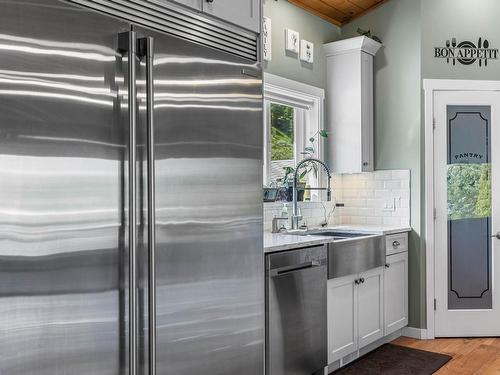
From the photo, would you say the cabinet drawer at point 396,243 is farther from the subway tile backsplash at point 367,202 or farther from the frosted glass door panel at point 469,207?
the frosted glass door panel at point 469,207

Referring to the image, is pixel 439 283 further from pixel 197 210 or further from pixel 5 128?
pixel 5 128

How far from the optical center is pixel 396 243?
4098mm

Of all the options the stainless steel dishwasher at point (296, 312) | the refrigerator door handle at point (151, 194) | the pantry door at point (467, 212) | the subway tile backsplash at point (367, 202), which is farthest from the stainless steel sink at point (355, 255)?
the refrigerator door handle at point (151, 194)

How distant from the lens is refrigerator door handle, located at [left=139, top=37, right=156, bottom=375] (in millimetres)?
1736

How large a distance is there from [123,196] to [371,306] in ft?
8.42

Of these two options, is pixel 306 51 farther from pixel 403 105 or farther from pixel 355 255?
pixel 355 255

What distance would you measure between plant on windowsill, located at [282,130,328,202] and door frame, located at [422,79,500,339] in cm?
86

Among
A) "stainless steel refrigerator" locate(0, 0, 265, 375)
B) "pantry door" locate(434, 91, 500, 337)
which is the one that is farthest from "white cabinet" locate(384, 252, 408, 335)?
"stainless steel refrigerator" locate(0, 0, 265, 375)

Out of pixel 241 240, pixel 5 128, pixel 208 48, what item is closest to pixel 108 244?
pixel 5 128

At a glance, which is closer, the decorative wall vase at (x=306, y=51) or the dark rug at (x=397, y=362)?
the dark rug at (x=397, y=362)

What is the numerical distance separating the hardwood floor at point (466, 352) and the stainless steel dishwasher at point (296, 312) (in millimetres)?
1030

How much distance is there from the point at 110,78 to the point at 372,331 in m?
2.85

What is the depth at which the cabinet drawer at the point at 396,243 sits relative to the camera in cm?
398

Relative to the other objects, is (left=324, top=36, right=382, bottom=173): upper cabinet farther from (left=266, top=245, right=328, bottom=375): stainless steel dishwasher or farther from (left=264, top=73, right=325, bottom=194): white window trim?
(left=266, top=245, right=328, bottom=375): stainless steel dishwasher
